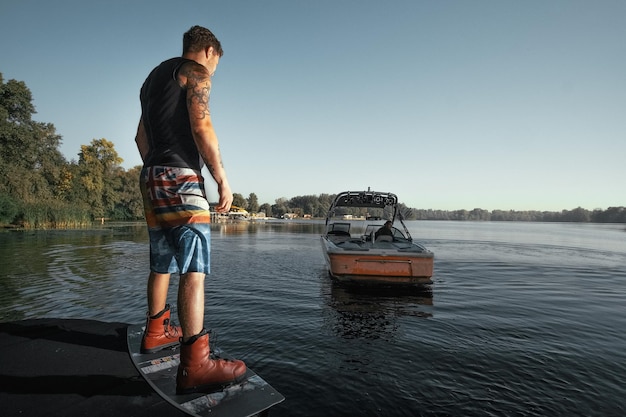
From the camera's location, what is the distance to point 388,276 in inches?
358

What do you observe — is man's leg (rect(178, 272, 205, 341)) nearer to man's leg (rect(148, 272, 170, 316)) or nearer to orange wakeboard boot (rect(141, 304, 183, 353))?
man's leg (rect(148, 272, 170, 316))

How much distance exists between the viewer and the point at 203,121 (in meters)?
2.50

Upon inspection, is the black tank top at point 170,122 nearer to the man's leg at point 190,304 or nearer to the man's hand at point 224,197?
the man's hand at point 224,197

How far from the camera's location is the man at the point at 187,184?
2.37 m

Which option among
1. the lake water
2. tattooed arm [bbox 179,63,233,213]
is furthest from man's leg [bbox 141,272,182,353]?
the lake water

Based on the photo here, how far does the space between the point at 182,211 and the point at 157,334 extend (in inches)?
54.8

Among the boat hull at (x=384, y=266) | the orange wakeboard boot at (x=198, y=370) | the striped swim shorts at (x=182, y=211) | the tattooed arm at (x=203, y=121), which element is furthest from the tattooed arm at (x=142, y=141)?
the boat hull at (x=384, y=266)

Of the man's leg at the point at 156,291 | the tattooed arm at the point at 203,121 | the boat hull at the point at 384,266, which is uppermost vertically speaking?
the tattooed arm at the point at 203,121

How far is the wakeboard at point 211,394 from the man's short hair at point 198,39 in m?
2.63

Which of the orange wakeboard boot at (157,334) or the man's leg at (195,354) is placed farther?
the orange wakeboard boot at (157,334)

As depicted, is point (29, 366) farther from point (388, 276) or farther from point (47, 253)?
point (47, 253)

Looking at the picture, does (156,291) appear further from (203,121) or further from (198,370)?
(203,121)

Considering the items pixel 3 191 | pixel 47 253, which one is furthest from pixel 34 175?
pixel 47 253

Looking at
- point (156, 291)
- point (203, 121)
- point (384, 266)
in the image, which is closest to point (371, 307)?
point (384, 266)
